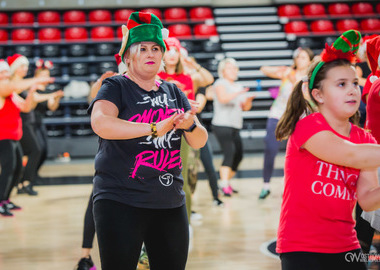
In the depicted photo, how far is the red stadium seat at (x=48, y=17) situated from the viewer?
497 inches

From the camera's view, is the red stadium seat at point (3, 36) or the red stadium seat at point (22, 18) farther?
the red stadium seat at point (22, 18)

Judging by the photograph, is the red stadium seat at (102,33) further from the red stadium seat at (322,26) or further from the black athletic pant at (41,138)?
the black athletic pant at (41,138)

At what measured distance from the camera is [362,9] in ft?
42.7

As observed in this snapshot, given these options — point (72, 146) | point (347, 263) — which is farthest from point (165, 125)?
point (72, 146)

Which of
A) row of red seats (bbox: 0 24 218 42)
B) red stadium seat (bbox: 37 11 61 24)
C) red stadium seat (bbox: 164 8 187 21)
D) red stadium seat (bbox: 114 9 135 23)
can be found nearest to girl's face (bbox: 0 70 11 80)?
row of red seats (bbox: 0 24 218 42)

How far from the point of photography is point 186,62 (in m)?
4.52

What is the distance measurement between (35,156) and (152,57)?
487cm

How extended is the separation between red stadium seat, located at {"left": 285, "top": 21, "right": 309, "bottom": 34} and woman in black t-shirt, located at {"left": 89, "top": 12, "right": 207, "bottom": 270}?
10796 mm

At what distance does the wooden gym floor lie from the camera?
3703mm

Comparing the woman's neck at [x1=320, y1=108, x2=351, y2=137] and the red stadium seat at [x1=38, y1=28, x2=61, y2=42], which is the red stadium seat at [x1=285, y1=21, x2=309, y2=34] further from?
the woman's neck at [x1=320, y1=108, x2=351, y2=137]

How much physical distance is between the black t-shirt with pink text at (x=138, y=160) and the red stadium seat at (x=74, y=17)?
36.4 ft

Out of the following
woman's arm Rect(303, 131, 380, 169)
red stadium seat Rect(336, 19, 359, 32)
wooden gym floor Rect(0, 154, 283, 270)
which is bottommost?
Result: wooden gym floor Rect(0, 154, 283, 270)

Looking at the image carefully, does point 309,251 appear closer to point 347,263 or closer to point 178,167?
point 347,263

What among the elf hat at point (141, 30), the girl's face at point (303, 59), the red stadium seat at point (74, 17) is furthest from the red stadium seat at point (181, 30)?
the elf hat at point (141, 30)
